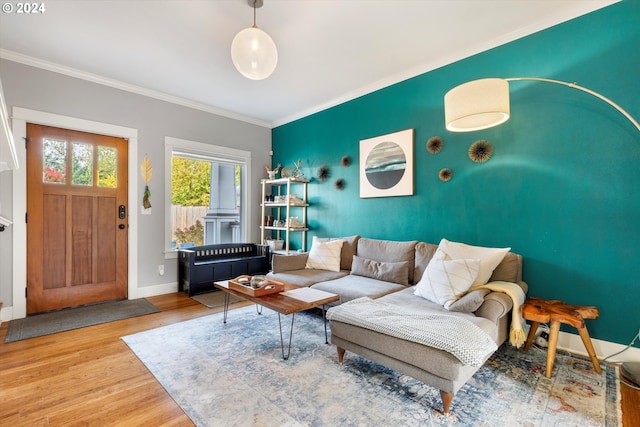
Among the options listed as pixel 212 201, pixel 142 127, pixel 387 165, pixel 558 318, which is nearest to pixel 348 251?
pixel 387 165

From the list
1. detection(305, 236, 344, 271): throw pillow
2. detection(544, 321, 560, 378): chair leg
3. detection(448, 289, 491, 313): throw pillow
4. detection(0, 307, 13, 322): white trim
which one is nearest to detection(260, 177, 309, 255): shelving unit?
detection(305, 236, 344, 271): throw pillow

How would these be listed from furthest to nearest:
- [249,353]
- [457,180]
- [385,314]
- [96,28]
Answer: [457,180] < [96,28] < [249,353] < [385,314]

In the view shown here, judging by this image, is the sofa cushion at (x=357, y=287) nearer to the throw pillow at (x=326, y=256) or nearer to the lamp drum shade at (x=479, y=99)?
the throw pillow at (x=326, y=256)

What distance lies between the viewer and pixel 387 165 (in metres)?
3.65

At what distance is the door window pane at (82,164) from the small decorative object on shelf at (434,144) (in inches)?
160

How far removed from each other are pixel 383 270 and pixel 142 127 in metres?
3.65

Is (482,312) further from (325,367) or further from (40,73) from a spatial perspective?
(40,73)

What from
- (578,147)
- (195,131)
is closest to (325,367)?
(578,147)

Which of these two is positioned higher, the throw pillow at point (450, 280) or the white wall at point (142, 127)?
the white wall at point (142, 127)

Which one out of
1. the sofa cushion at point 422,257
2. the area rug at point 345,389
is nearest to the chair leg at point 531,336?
the area rug at point 345,389

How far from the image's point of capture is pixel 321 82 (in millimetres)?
3701

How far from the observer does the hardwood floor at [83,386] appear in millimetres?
1628

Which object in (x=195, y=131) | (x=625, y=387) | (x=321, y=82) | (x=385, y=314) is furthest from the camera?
(x=195, y=131)

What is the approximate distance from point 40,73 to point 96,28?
1.27 meters
